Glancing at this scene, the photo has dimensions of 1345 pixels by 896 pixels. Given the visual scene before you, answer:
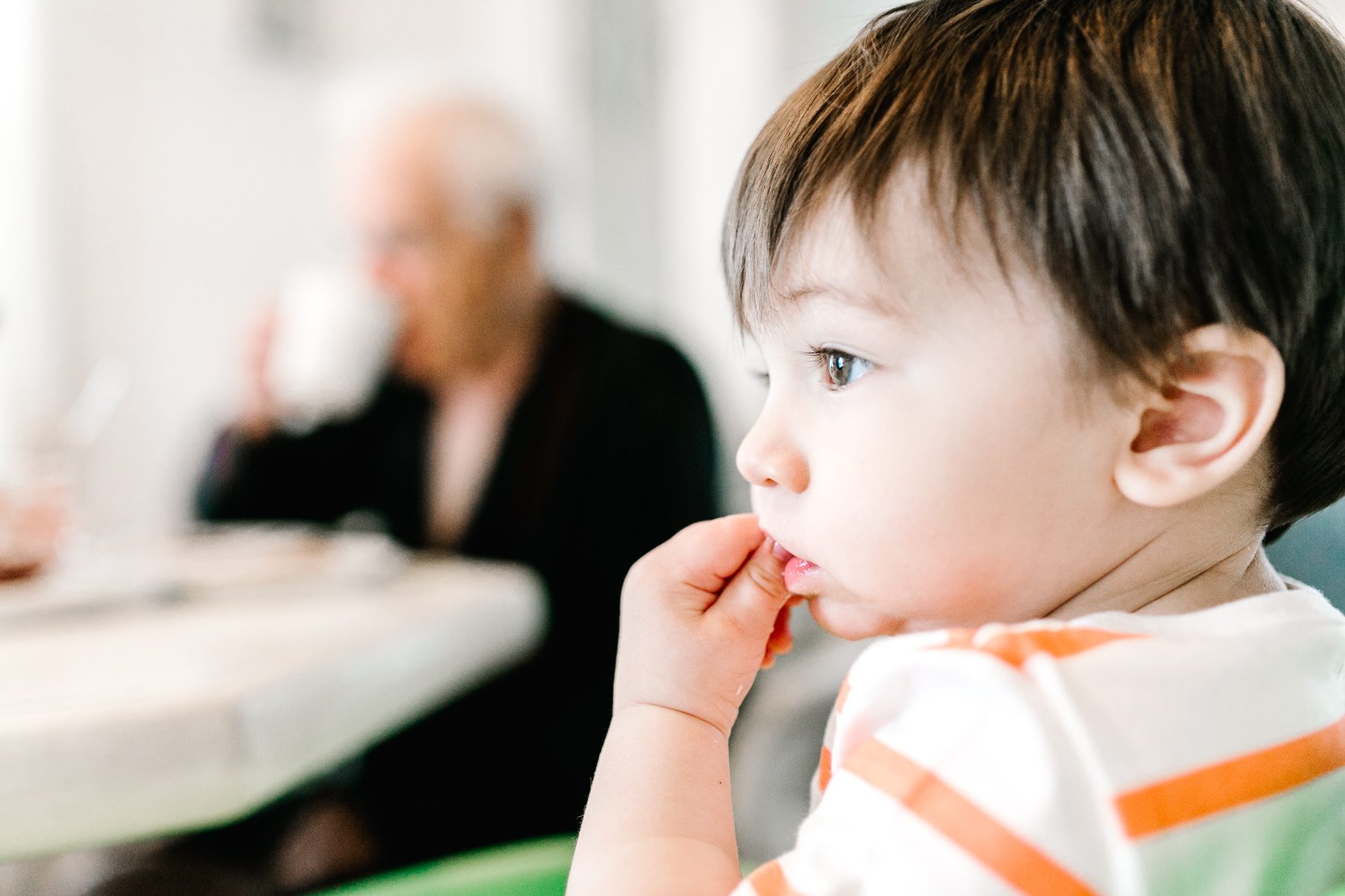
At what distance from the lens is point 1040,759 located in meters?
0.37

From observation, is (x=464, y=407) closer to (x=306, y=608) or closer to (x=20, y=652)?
(x=306, y=608)

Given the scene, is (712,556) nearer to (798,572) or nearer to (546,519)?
(798,572)

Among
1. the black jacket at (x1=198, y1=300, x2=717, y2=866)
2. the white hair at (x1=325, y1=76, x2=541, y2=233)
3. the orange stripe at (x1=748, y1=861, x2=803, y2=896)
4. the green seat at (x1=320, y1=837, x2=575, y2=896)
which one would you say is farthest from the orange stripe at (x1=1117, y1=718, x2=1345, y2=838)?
the white hair at (x1=325, y1=76, x2=541, y2=233)

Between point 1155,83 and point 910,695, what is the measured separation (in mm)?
232

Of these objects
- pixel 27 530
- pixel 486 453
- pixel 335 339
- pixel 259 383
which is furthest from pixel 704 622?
pixel 259 383

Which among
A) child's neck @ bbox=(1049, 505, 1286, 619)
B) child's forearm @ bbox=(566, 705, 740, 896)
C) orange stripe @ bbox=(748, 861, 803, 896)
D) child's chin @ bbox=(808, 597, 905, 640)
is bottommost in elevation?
child's forearm @ bbox=(566, 705, 740, 896)

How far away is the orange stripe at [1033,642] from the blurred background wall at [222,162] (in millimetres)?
1434

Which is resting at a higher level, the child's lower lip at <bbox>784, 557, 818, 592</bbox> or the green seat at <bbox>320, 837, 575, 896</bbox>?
the child's lower lip at <bbox>784, 557, 818, 592</bbox>

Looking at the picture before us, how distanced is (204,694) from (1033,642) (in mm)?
417

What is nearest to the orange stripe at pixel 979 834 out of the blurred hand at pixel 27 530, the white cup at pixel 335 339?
the blurred hand at pixel 27 530

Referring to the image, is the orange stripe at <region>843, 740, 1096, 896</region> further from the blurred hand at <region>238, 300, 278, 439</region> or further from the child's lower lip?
the blurred hand at <region>238, 300, 278, 439</region>

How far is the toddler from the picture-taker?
1.25 ft

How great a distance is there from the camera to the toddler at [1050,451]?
381mm

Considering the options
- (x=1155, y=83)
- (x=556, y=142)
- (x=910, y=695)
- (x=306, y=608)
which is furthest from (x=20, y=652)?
(x=556, y=142)
